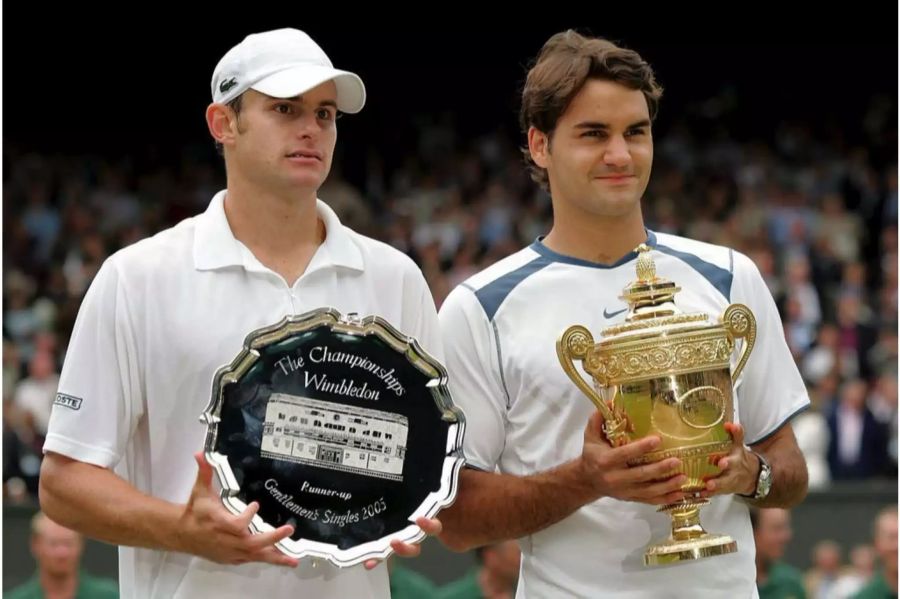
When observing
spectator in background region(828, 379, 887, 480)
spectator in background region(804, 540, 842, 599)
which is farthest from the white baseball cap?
spectator in background region(828, 379, 887, 480)

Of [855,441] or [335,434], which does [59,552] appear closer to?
[335,434]

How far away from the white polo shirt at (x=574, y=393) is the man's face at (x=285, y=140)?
0.56 meters

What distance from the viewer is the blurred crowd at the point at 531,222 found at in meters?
10.2

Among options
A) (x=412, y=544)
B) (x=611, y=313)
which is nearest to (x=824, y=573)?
(x=611, y=313)

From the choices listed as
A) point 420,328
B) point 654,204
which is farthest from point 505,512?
point 654,204

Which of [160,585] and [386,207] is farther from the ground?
[386,207]

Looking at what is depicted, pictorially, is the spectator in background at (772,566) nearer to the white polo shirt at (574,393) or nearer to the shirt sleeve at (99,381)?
the white polo shirt at (574,393)

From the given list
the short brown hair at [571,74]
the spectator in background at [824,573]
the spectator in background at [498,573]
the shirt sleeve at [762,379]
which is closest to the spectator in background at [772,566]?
the spectator in background at [824,573]

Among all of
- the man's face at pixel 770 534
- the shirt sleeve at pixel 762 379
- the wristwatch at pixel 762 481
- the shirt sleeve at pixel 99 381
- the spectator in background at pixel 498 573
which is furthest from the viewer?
the man's face at pixel 770 534

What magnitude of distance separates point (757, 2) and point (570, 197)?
50.2 feet

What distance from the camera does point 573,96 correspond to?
3707 mm

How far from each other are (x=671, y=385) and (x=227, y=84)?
1.09 metres

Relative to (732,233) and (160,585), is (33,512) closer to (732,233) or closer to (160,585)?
(160,585)

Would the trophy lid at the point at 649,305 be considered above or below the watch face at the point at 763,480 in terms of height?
above
